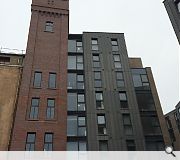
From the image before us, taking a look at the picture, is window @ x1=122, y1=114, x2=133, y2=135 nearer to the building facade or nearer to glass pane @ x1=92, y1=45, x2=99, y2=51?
glass pane @ x1=92, y1=45, x2=99, y2=51

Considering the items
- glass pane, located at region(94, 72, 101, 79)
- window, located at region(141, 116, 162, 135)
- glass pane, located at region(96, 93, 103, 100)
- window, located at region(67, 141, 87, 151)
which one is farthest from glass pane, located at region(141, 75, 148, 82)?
window, located at region(67, 141, 87, 151)

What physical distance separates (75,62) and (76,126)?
382 inches

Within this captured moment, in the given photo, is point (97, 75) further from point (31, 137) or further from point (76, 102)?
point (31, 137)

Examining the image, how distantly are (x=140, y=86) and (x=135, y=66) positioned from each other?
5.94 metres

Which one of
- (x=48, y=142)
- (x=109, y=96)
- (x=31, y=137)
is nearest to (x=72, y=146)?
(x=48, y=142)

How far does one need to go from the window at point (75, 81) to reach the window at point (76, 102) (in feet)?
4.03

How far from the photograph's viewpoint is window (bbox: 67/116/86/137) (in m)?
29.8

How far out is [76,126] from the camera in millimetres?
30344

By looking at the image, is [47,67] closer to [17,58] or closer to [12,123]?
[17,58]

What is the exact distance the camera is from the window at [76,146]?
28641 mm

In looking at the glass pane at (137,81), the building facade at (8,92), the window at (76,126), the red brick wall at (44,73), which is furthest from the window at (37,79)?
the glass pane at (137,81)

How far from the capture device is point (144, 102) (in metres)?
34.2

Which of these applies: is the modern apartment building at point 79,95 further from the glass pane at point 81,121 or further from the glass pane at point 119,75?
the glass pane at point 119,75

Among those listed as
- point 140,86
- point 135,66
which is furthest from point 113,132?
point 135,66
